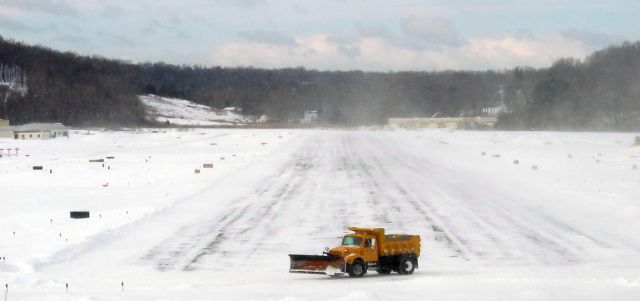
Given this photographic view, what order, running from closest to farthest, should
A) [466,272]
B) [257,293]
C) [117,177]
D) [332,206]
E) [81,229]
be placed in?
[257,293] < [466,272] < [81,229] < [332,206] < [117,177]

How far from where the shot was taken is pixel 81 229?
2955 centimetres

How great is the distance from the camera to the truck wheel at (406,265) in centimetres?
2101

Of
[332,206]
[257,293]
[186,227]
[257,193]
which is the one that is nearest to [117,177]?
[257,193]

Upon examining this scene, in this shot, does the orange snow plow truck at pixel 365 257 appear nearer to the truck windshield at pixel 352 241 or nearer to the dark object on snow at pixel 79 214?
the truck windshield at pixel 352 241

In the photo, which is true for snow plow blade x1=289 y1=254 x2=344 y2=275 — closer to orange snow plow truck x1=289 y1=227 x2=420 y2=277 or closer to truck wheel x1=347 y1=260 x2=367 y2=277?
orange snow plow truck x1=289 y1=227 x2=420 y2=277

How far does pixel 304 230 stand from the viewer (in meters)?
30.1

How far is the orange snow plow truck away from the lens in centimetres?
2025

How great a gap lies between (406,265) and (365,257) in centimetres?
107

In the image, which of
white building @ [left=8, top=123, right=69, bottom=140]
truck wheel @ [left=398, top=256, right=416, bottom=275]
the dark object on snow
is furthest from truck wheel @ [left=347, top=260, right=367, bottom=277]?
white building @ [left=8, top=123, right=69, bottom=140]

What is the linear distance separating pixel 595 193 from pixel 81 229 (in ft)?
81.4

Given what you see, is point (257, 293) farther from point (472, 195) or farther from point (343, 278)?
point (472, 195)

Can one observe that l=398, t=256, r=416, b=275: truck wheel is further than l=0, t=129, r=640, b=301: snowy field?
Yes

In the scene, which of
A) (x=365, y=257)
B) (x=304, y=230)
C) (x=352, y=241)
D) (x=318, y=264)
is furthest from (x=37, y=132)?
(x=318, y=264)

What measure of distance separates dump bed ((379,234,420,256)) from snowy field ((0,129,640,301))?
2.22ft
